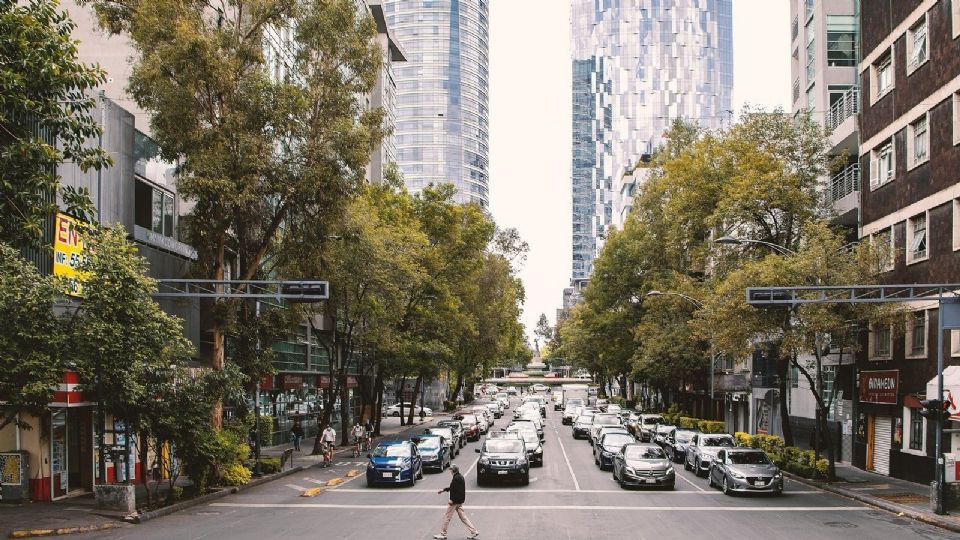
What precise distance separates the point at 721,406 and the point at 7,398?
53747 mm

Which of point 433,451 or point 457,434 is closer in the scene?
point 433,451

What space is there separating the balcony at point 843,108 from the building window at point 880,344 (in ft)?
32.0

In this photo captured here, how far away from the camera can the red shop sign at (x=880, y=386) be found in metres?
31.5

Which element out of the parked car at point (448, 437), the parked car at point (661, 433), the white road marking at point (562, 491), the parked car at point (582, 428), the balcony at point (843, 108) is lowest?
the parked car at point (582, 428)

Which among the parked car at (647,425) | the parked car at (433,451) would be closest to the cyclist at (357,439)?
the parked car at (433,451)

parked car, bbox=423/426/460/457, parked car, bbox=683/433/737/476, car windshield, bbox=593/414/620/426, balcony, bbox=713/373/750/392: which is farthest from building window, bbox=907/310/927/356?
balcony, bbox=713/373/750/392

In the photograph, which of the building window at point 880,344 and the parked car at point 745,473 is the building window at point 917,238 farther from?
the parked car at point 745,473

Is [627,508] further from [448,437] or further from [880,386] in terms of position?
[448,437]

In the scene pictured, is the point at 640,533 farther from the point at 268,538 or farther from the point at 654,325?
the point at 654,325

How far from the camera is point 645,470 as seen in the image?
28.0m

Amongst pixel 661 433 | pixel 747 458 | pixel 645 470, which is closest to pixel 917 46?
pixel 747 458

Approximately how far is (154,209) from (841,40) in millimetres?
32370

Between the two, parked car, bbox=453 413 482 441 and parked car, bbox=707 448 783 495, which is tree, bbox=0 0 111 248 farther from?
parked car, bbox=453 413 482 441

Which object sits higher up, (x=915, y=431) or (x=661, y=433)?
(x=915, y=431)
